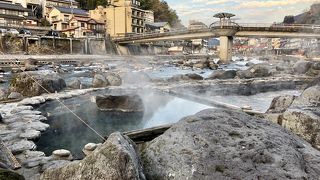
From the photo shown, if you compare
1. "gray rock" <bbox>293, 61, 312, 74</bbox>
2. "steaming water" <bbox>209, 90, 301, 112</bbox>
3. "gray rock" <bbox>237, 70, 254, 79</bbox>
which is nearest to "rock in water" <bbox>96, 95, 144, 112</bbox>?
"steaming water" <bbox>209, 90, 301, 112</bbox>

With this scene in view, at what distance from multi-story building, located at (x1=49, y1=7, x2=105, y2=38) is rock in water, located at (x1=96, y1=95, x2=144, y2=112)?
180ft

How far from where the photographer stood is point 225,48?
52.9 m

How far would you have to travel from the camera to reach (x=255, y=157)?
4156mm

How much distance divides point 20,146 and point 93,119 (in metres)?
4.18

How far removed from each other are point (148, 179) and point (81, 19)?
64.5m

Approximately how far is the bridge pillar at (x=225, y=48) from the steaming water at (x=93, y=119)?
38685mm

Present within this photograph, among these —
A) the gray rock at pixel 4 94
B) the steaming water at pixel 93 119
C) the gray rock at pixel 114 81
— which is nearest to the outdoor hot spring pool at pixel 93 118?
the steaming water at pixel 93 119

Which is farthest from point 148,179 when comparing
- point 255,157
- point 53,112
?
point 53,112

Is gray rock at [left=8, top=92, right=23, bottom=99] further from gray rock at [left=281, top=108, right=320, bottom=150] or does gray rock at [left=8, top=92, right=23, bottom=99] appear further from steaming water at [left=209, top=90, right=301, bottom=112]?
gray rock at [left=281, top=108, right=320, bottom=150]

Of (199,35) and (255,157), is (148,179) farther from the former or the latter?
(199,35)

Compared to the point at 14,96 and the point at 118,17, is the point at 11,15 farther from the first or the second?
the point at 14,96

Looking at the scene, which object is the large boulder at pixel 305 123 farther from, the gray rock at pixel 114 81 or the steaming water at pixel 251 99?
the gray rock at pixel 114 81

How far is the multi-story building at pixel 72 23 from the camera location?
64.9m

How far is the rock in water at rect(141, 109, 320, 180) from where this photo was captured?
13.2 ft
